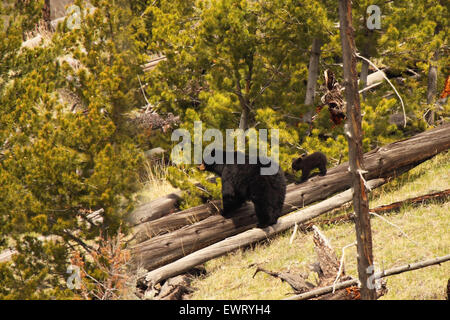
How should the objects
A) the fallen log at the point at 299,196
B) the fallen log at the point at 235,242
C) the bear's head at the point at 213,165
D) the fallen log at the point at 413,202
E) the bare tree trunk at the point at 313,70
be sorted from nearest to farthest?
the fallen log at the point at 235,242 < the fallen log at the point at 299,196 < the fallen log at the point at 413,202 < the bear's head at the point at 213,165 < the bare tree trunk at the point at 313,70

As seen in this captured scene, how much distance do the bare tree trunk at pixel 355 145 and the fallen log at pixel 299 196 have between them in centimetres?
289

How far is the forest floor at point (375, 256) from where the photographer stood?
5453mm

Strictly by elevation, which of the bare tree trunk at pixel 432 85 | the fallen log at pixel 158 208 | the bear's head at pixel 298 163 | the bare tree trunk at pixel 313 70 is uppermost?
the bare tree trunk at pixel 313 70

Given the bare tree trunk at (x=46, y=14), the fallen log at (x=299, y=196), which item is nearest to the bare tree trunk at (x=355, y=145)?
the fallen log at (x=299, y=196)

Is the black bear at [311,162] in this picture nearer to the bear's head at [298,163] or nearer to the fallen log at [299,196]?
the bear's head at [298,163]

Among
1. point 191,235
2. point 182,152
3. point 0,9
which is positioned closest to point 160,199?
point 182,152

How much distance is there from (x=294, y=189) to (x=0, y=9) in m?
5.64

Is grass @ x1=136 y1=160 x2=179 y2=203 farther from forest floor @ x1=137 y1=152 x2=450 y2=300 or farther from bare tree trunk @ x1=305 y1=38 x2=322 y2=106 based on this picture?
forest floor @ x1=137 y1=152 x2=450 y2=300

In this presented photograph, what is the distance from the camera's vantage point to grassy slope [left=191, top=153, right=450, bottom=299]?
5.44 m

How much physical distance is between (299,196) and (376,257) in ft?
7.77

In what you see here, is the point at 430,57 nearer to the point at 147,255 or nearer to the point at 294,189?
the point at 294,189

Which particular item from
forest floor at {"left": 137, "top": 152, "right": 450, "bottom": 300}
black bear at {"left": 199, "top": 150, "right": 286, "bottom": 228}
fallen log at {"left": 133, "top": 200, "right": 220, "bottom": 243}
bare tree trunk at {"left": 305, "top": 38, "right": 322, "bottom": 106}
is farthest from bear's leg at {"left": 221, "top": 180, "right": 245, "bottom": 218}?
bare tree trunk at {"left": 305, "top": 38, "right": 322, "bottom": 106}

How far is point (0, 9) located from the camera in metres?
8.14

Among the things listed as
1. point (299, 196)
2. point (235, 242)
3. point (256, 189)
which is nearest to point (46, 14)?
point (299, 196)
